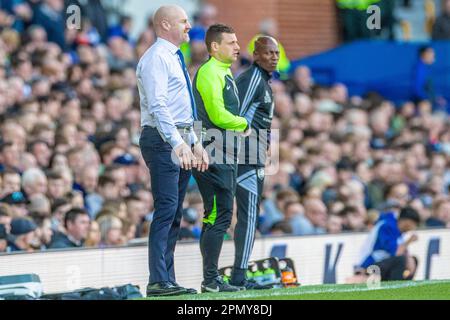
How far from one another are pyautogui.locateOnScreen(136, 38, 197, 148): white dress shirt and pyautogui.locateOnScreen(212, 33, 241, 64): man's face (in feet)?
1.38

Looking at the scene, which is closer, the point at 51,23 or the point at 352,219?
the point at 352,219

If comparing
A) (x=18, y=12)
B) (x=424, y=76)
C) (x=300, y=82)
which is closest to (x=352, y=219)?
(x=300, y=82)

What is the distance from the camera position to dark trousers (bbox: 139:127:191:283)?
9883 millimetres

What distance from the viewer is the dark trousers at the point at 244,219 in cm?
1064

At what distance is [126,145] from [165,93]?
19.7 feet

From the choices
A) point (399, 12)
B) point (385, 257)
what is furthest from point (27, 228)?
point (399, 12)

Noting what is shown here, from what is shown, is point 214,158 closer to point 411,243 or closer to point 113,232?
point 113,232

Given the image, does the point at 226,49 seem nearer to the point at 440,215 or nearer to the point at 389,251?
the point at 389,251

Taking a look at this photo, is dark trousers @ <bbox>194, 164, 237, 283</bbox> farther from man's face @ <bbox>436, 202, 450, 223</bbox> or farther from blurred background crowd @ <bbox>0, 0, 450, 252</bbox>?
man's face @ <bbox>436, 202, 450, 223</bbox>

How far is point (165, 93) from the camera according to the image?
32.1 ft

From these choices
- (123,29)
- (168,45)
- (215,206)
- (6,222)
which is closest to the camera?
(168,45)

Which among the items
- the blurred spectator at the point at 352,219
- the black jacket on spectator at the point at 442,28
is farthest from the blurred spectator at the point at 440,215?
the black jacket on spectator at the point at 442,28

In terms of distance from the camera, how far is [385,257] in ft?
44.1

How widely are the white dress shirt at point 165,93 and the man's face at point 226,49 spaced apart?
0.42 meters
